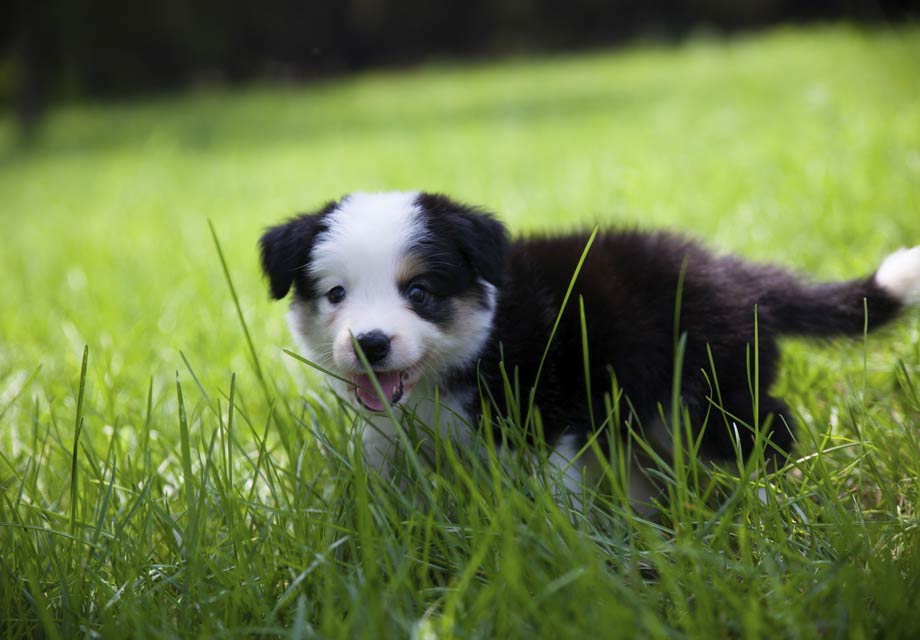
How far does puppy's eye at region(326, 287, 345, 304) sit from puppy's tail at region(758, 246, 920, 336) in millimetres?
1189

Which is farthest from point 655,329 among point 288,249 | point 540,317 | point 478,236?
point 288,249

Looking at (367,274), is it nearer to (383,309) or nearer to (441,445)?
(383,309)

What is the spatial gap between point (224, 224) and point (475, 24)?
60.7 feet

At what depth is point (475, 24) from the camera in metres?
23.2

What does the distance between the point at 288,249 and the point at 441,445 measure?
0.78m

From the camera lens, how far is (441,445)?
204cm

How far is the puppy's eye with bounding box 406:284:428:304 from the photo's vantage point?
2252mm

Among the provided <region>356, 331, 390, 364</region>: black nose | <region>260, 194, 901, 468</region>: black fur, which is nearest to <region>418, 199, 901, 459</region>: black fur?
<region>260, 194, 901, 468</region>: black fur

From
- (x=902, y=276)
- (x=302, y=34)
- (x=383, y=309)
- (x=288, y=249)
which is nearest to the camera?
(x=383, y=309)

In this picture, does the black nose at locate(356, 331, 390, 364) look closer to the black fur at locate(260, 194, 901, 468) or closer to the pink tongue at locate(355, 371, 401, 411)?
the pink tongue at locate(355, 371, 401, 411)

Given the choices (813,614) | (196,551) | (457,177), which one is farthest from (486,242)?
(457,177)

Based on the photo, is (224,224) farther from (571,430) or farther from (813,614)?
(813,614)

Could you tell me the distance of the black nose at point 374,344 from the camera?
2029mm

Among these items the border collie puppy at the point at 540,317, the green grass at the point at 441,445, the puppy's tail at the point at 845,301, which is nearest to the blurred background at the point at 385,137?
the green grass at the point at 441,445
